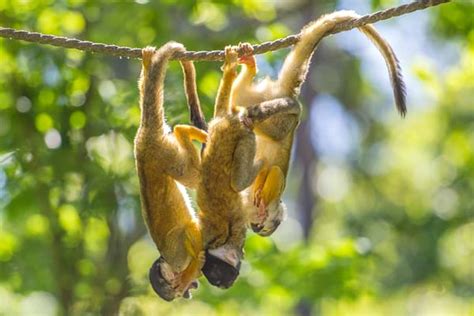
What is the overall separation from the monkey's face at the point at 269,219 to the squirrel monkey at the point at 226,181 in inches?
3.7

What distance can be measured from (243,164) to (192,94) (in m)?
0.58

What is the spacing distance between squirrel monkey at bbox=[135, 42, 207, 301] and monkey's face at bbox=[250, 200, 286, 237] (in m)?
0.43

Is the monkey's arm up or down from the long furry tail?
down

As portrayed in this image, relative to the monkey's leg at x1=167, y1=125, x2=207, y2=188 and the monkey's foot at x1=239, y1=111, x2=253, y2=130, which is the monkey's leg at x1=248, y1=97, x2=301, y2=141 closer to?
the monkey's foot at x1=239, y1=111, x2=253, y2=130

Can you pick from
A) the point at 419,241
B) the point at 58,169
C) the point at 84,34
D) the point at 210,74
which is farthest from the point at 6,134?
the point at 419,241

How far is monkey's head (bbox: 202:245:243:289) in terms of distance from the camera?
24.6ft

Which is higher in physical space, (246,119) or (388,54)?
(388,54)

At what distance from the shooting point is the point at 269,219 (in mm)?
8242

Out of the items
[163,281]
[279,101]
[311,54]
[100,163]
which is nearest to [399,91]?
[311,54]

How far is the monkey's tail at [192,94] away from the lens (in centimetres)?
754

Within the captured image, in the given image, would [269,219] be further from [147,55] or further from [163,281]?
[147,55]

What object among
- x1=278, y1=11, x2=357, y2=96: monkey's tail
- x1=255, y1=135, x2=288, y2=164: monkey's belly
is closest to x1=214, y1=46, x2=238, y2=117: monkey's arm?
x1=278, y1=11, x2=357, y2=96: monkey's tail

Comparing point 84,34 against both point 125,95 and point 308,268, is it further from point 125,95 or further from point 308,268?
point 308,268

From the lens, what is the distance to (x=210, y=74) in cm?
1072
